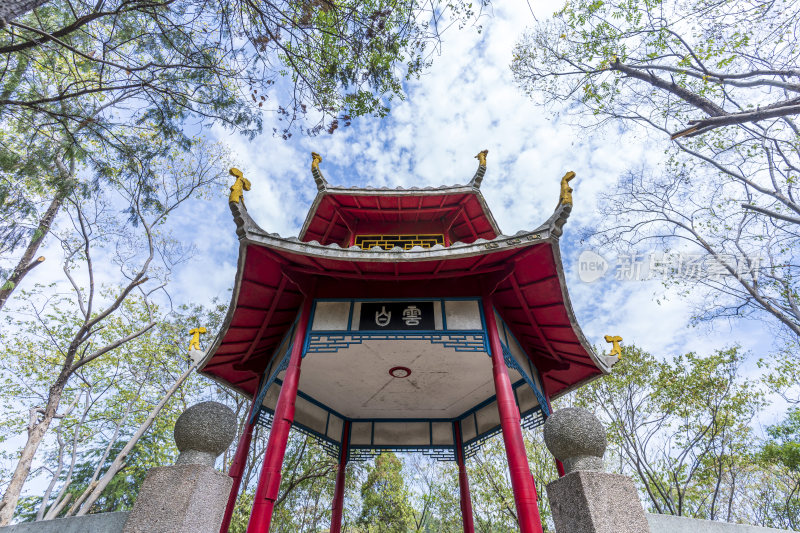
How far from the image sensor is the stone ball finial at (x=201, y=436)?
3859 millimetres

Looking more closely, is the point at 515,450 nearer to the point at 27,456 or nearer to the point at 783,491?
the point at 27,456

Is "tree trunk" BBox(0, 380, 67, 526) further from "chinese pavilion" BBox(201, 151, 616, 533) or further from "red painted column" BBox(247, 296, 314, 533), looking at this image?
"red painted column" BBox(247, 296, 314, 533)

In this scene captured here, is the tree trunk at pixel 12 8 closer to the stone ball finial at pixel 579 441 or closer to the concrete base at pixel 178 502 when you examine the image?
the concrete base at pixel 178 502

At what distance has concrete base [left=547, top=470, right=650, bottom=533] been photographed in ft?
11.2

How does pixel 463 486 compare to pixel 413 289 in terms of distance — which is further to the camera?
pixel 463 486

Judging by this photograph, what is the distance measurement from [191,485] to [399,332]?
11.8 ft

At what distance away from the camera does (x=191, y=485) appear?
3.54 meters

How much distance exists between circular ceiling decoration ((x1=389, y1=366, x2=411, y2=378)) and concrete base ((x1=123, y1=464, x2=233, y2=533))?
4.60m

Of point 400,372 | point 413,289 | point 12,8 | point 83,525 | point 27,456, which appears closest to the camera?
point 12,8

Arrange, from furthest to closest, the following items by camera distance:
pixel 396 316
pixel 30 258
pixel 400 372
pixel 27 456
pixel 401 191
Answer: pixel 30 258
pixel 27 456
pixel 401 191
pixel 400 372
pixel 396 316

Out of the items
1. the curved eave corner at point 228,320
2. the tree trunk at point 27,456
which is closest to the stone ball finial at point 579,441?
the curved eave corner at point 228,320

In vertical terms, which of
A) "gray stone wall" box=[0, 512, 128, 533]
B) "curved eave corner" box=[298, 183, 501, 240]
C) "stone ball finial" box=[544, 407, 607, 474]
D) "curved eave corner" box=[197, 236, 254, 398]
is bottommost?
"gray stone wall" box=[0, 512, 128, 533]

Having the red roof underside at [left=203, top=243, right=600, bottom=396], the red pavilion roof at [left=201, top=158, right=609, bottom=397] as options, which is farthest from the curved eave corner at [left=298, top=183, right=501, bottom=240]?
the red roof underside at [left=203, top=243, right=600, bottom=396]

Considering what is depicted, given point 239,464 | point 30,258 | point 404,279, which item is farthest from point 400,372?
point 30,258
